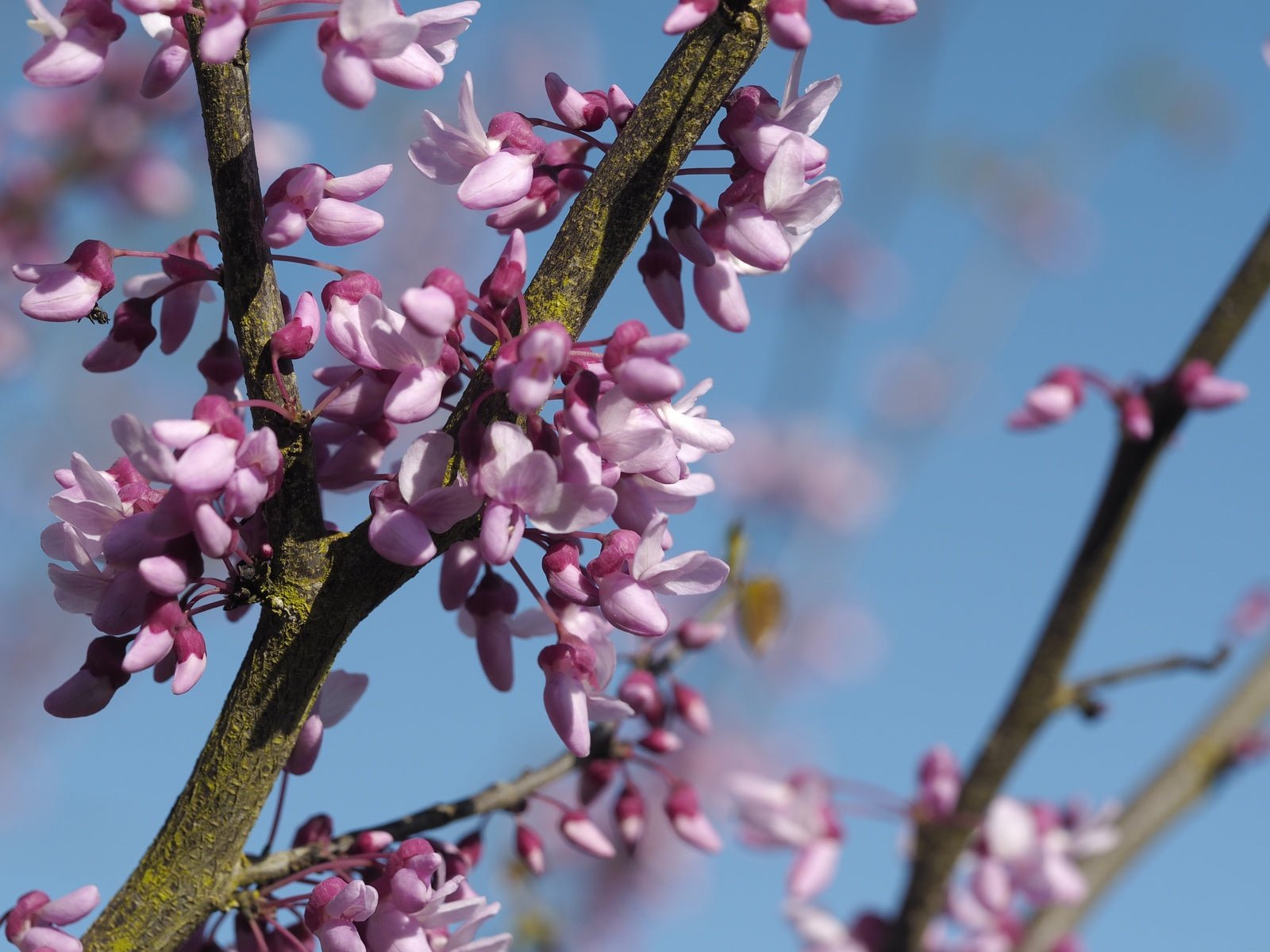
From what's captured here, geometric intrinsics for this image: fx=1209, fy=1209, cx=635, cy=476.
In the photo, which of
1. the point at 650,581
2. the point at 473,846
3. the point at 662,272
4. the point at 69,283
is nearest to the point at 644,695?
the point at 473,846

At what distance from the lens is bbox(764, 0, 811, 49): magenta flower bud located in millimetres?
1186

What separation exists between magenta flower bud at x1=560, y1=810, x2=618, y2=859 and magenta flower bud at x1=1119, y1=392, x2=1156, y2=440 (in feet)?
4.21

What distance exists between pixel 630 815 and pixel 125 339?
1.13 m

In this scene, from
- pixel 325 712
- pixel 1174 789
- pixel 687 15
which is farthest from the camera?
pixel 1174 789

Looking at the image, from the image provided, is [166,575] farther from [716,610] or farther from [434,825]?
[716,610]

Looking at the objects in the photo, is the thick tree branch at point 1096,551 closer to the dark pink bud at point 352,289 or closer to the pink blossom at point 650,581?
the pink blossom at point 650,581

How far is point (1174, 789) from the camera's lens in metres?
2.74

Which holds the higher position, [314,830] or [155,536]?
[155,536]

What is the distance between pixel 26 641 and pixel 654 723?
28.4 feet

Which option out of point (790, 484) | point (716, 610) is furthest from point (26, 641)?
point (716, 610)

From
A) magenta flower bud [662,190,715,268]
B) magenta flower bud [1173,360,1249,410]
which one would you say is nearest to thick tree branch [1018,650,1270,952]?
magenta flower bud [1173,360,1249,410]

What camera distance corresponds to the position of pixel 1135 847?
2.77 meters

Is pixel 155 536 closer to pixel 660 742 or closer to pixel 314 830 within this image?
pixel 314 830

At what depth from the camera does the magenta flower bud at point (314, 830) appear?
1535 millimetres
